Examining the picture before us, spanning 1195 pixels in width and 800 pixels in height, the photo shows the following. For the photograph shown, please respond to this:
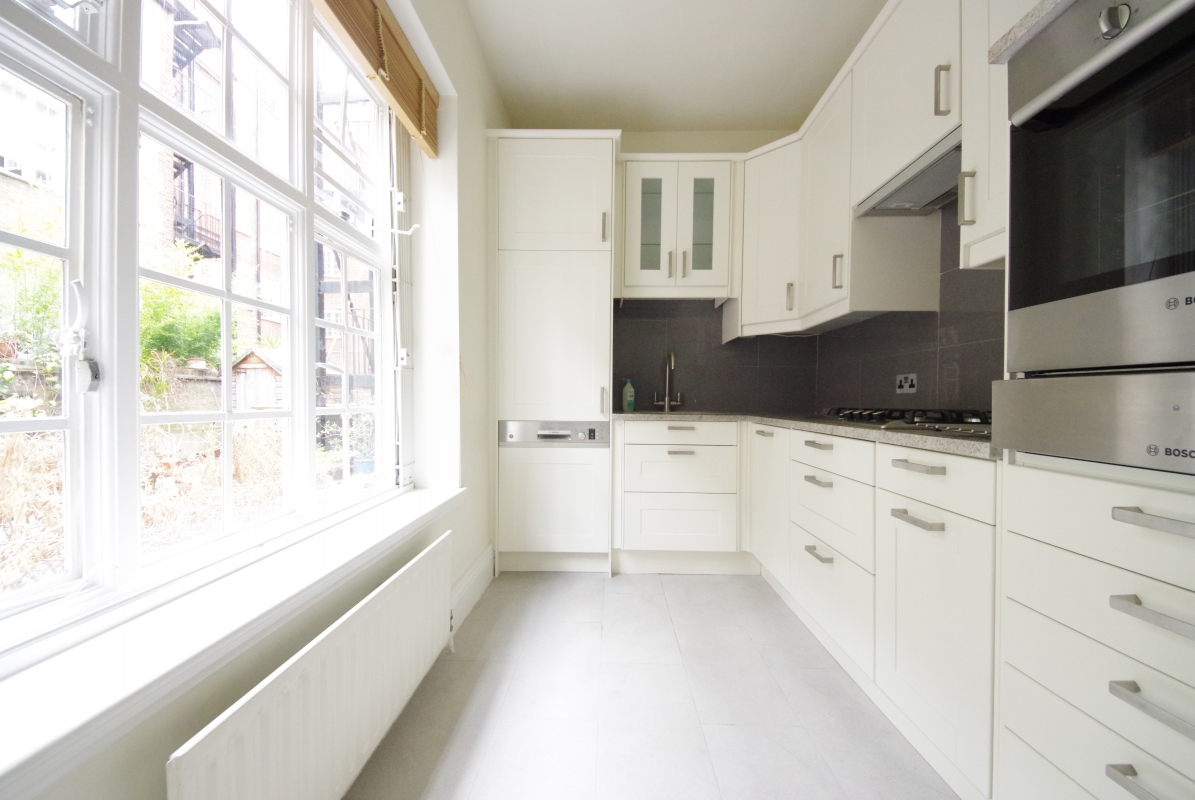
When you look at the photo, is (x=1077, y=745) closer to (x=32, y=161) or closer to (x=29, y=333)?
(x=29, y=333)

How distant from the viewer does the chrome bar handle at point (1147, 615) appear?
0.64 m

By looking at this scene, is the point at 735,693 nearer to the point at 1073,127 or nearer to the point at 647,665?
the point at 647,665

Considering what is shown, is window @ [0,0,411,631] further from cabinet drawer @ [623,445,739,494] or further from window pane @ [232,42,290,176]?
cabinet drawer @ [623,445,739,494]

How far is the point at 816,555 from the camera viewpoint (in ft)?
5.78

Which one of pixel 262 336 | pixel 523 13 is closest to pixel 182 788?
pixel 262 336

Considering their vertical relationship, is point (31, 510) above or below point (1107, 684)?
above

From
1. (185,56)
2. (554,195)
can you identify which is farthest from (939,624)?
(554,195)

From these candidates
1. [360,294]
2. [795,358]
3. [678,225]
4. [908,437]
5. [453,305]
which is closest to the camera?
[908,437]

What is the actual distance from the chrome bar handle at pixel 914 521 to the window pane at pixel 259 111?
76.2 inches

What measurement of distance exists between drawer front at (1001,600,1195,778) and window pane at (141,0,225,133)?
1.98 meters

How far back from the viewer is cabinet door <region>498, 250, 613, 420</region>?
8.04 feet

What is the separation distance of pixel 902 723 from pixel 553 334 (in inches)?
82.7

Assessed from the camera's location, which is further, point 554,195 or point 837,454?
point 554,195

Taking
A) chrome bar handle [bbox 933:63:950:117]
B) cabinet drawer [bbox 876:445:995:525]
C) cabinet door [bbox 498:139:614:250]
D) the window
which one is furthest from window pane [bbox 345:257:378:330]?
chrome bar handle [bbox 933:63:950:117]
